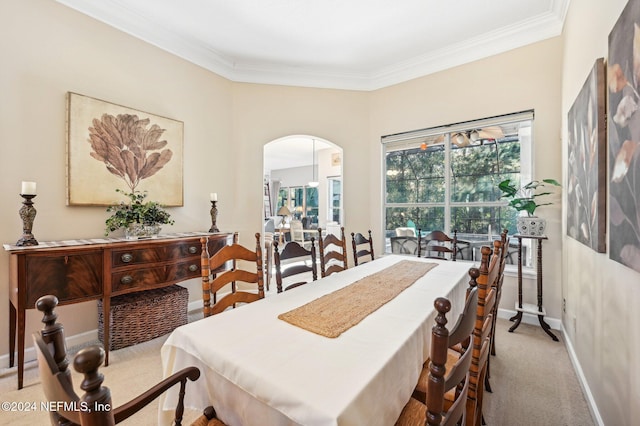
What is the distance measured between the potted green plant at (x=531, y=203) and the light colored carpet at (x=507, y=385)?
3.44 ft

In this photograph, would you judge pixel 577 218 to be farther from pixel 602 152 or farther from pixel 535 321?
pixel 535 321

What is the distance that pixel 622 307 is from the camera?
1294mm

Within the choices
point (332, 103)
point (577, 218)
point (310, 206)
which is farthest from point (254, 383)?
point (310, 206)

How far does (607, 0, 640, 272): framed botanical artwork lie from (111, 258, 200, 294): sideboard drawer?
2.96m

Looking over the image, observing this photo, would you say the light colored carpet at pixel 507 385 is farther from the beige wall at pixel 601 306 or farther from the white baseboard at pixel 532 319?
the white baseboard at pixel 532 319

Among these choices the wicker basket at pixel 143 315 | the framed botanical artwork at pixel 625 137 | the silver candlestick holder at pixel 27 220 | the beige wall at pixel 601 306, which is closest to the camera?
the framed botanical artwork at pixel 625 137

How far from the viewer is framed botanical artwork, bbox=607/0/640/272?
Result: 1082 millimetres

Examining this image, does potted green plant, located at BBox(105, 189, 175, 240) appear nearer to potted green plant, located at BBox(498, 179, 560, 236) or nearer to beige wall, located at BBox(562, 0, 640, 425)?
beige wall, located at BBox(562, 0, 640, 425)

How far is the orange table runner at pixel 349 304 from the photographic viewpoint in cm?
121

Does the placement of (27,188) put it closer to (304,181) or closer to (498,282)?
(498,282)

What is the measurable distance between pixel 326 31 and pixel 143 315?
134 inches

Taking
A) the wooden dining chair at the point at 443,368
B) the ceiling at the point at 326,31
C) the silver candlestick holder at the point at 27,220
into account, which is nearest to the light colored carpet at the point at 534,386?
the wooden dining chair at the point at 443,368

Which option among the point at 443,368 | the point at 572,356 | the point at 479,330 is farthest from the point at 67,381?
the point at 572,356

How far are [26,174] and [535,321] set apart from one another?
4.89 meters
